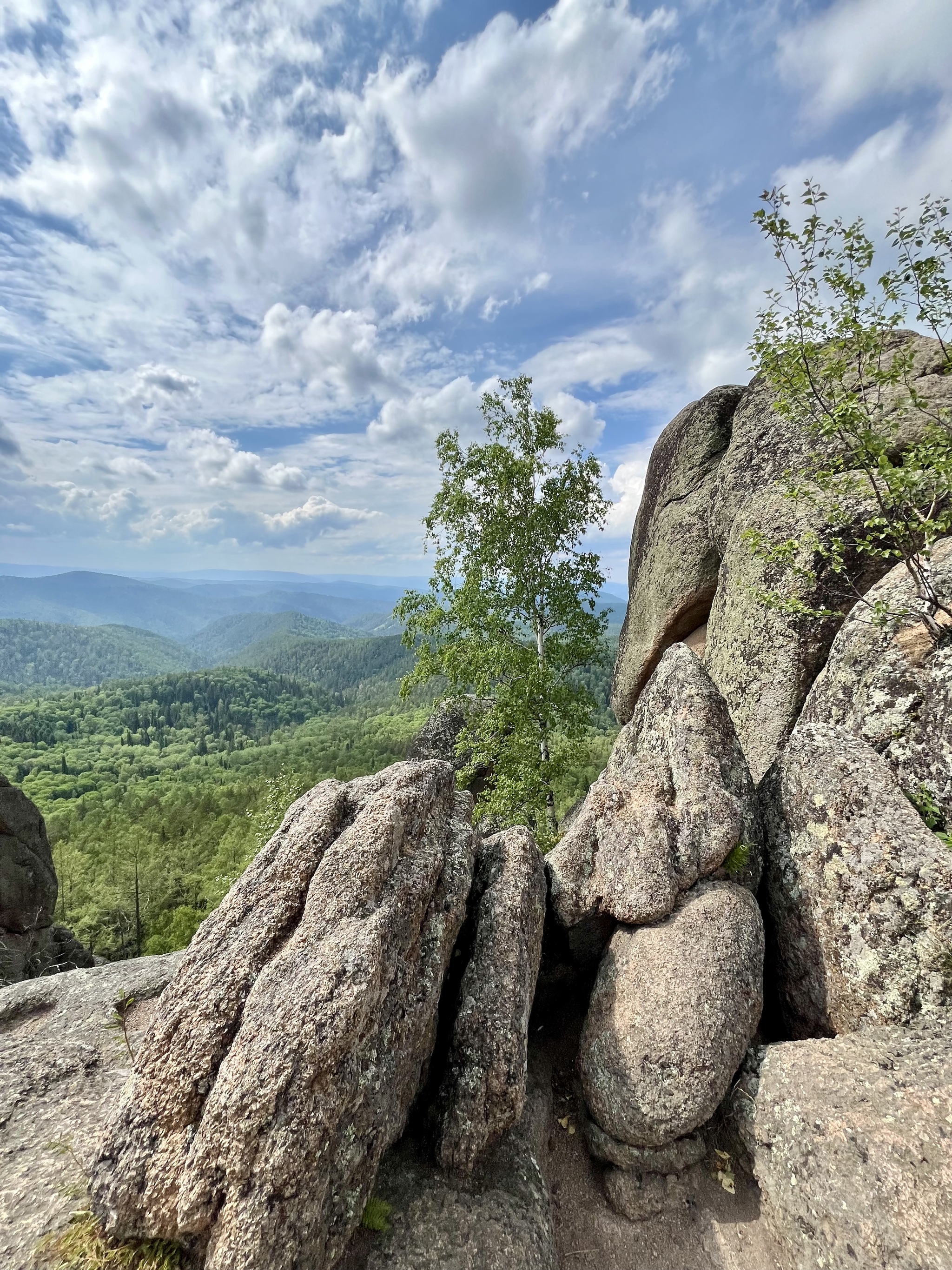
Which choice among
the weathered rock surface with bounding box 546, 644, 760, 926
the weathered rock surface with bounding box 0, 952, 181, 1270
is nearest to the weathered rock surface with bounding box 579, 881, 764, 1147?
the weathered rock surface with bounding box 546, 644, 760, 926

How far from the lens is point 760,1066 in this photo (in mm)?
8391

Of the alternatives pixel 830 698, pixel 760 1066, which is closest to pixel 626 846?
pixel 760 1066

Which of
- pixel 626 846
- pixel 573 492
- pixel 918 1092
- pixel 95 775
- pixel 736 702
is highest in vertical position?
pixel 573 492

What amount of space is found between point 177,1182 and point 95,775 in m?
206

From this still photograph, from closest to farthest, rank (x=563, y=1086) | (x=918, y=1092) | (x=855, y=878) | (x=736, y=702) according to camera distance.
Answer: (x=918, y=1092) < (x=855, y=878) < (x=563, y=1086) < (x=736, y=702)

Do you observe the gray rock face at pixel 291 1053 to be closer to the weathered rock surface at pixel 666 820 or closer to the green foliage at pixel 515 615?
the weathered rock surface at pixel 666 820

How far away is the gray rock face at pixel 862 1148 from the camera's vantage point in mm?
6383

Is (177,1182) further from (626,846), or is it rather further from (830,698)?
(830,698)

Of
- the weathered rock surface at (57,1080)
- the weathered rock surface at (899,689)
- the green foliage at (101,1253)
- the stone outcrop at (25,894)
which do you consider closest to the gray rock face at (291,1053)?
the green foliage at (101,1253)

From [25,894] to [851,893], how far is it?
39884 mm

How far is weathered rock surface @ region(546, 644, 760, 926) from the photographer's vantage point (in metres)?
10.1

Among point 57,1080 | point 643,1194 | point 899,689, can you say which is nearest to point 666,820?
point 899,689

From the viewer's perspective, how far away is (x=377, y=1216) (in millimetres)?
6973

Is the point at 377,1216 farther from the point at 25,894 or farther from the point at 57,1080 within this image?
the point at 25,894
